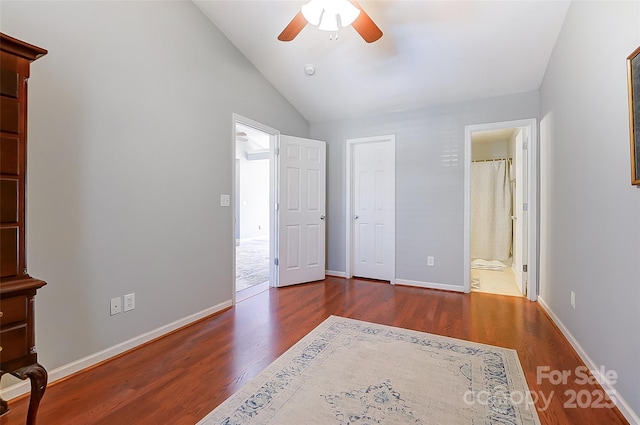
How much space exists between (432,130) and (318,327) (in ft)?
9.08

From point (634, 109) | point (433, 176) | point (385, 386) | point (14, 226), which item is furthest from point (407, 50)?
point (14, 226)

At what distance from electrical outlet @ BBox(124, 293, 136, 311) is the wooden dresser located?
977mm

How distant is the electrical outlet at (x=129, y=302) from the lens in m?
2.18

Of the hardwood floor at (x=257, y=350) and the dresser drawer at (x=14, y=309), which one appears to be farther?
the hardwood floor at (x=257, y=350)

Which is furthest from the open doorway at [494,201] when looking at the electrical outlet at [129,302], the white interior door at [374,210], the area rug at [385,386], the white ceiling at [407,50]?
A: the electrical outlet at [129,302]

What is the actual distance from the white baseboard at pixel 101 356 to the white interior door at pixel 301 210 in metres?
1.33

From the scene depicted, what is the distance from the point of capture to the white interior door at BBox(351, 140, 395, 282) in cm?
404

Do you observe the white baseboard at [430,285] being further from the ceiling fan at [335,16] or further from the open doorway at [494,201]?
the ceiling fan at [335,16]

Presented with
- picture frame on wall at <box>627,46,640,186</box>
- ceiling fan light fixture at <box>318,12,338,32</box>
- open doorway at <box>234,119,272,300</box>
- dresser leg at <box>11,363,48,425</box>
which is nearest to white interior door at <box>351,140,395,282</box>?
ceiling fan light fixture at <box>318,12,338,32</box>

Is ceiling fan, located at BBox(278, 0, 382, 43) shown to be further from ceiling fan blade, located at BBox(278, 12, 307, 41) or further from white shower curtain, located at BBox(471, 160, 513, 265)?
white shower curtain, located at BBox(471, 160, 513, 265)

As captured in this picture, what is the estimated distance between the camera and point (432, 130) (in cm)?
376

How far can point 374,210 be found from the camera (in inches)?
165

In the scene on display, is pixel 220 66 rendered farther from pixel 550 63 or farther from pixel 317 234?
pixel 550 63

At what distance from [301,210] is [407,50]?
2221mm
